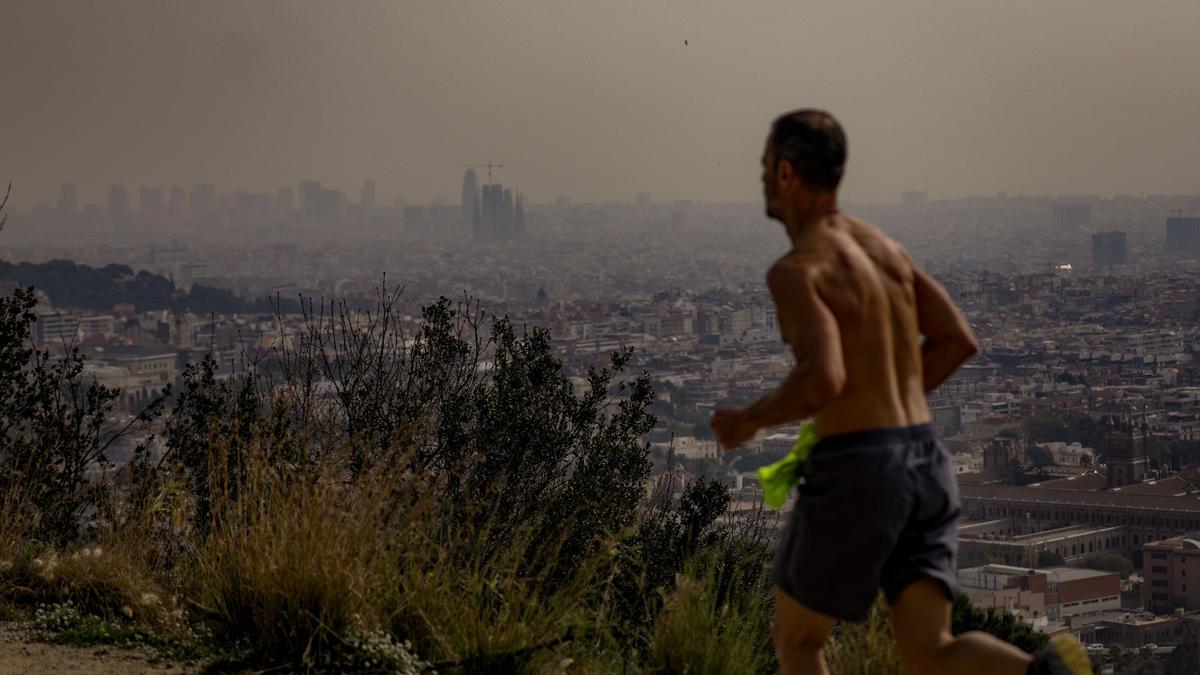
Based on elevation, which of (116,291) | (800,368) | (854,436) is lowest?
(116,291)

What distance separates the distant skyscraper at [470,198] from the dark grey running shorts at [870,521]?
347ft

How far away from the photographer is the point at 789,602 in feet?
10.1

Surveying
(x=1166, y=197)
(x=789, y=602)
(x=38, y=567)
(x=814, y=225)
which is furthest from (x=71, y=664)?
(x=1166, y=197)

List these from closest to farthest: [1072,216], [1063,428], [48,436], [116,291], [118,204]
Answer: [48,436]
[1063,428]
[116,291]
[1072,216]
[118,204]

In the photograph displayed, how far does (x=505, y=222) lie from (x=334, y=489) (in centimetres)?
10432

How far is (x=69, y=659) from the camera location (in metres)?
4.61

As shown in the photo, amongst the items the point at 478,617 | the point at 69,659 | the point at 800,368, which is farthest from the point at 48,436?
the point at 800,368

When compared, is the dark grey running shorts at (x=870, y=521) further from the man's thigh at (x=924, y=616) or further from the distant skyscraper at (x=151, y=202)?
the distant skyscraper at (x=151, y=202)

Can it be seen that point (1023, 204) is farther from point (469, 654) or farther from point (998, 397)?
point (469, 654)

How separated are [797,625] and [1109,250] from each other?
83933 mm

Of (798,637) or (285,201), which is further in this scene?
(285,201)

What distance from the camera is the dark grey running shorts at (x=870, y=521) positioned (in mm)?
2908

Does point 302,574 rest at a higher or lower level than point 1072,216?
lower

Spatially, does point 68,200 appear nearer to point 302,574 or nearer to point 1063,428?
point 1063,428
